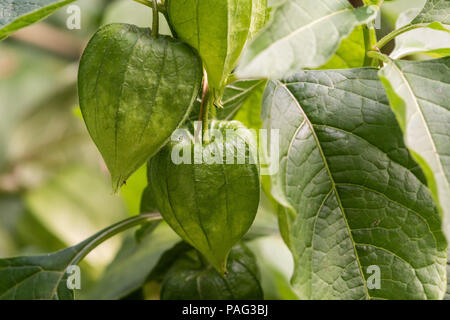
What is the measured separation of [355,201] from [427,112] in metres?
0.12

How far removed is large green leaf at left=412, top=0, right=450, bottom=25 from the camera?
0.67 metres

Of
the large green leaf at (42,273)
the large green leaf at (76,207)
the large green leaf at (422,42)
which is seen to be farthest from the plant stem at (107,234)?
the large green leaf at (76,207)

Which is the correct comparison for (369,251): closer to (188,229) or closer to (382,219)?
(382,219)

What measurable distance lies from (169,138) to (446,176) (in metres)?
0.27

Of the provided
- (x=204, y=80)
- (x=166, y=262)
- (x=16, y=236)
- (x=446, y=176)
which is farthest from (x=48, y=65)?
(x=446, y=176)

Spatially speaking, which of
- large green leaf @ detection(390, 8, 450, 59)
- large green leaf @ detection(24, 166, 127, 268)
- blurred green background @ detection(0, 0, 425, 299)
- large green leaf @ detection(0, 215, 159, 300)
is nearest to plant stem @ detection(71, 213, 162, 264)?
large green leaf @ detection(0, 215, 159, 300)

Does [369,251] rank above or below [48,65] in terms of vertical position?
below

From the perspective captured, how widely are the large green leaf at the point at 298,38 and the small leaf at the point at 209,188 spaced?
141mm

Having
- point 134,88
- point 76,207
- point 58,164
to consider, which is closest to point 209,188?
point 134,88

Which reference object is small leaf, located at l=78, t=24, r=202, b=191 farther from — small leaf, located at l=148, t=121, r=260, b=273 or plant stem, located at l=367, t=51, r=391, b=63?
plant stem, located at l=367, t=51, r=391, b=63

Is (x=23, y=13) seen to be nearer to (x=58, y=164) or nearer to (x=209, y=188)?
(x=209, y=188)

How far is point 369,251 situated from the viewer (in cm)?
60

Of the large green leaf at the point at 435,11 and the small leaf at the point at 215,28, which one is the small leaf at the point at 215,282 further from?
the large green leaf at the point at 435,11

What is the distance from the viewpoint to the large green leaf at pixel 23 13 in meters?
0.58
